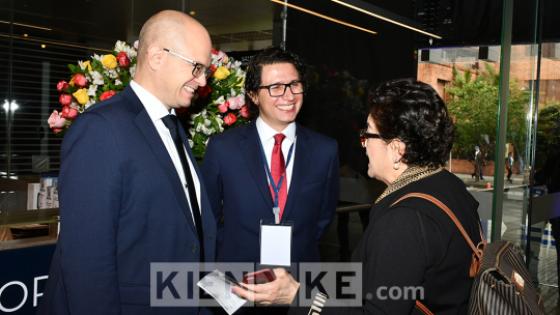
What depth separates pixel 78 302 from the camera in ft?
4.65

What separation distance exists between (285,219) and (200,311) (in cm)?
66

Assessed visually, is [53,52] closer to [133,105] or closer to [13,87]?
[13,87]

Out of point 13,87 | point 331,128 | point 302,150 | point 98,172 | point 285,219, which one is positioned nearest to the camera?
point 98,172

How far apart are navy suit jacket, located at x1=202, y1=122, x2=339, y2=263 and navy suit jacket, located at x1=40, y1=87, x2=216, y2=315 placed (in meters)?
0.70

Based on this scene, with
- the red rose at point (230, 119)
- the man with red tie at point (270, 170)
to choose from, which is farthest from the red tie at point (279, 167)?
the red rose at point (230, 119)

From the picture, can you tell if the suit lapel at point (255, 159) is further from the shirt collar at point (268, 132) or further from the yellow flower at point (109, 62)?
the yellow flower at point (109, 62)

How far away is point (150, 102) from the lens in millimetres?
1686

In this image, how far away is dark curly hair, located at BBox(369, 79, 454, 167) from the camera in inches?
60.2

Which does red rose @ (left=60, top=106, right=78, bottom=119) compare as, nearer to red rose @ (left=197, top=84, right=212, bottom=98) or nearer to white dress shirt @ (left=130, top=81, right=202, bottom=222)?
red rose @ (left=197, top=84, right=212, bottom=98)

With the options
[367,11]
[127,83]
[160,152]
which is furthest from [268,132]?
[367,11]

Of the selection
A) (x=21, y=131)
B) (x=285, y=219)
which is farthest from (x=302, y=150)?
(x=21, y=131)

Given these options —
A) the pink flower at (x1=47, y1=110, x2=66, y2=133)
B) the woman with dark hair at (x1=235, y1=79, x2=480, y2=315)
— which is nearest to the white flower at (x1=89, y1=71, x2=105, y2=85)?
the pink flower at (x1=47, y1=110, x2=66, y2=133)

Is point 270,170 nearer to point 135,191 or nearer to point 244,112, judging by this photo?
point 244,112

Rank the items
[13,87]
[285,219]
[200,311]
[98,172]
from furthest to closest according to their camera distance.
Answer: [13,87] → [285,219] → [200,311] → [98,172]
